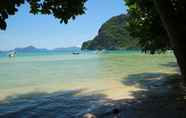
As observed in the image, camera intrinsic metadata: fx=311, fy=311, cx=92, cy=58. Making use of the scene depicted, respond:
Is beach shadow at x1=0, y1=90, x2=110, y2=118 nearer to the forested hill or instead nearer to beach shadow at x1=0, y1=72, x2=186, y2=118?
beach shadow at x1=0, y1=72, x2=186, y2=118

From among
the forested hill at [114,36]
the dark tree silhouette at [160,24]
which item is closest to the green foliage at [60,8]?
the dark tree silhouette at [160,24]

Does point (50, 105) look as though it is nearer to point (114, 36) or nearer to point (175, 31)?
point (175, 31)

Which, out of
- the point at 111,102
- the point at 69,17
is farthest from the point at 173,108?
the point at 69,17

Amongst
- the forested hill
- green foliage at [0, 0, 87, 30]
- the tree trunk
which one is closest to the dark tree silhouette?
the tree trunk

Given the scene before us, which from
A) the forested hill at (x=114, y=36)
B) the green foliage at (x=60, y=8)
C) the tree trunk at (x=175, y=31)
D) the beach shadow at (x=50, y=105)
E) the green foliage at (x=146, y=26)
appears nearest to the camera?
the tree trunk at (x=175, y=31)

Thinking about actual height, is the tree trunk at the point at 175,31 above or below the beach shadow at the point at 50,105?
above

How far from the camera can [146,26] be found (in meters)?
13.8

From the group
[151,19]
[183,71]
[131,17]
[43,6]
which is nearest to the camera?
[183,71]

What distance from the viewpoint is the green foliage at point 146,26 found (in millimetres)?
12117

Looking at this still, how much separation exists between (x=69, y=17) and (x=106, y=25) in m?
Result: 160

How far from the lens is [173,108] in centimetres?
937

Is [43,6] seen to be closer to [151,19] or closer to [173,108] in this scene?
[173,108]

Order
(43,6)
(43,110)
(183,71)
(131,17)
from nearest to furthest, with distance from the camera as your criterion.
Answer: (183,71) < (43,6) < (43,110) < (131,17)

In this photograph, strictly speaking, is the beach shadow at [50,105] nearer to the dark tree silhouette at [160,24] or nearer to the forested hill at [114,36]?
the dark tree silhouette at [160,24]
